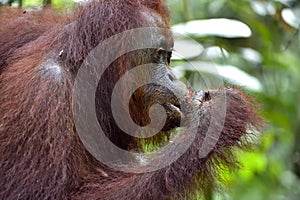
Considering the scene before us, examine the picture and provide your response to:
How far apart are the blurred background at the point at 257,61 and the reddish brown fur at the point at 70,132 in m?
0.50

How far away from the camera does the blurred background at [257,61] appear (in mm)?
2865

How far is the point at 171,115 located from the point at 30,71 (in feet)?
1.39

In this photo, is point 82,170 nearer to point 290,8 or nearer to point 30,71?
point 30,71

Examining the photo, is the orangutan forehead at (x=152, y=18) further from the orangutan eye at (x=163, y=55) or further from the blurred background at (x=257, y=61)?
the blurred background at (x=257, y=61)

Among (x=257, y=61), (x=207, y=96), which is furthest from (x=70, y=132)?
(x=257, y=61)

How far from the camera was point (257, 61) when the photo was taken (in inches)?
132

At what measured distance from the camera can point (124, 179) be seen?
85.7 inches

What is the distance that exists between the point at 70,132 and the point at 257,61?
1430 mm

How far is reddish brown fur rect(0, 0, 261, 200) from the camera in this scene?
206 cm

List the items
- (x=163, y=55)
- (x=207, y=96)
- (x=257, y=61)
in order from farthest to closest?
(x=257, y=61) < (x=163, y=55) < (x=207, y=96)

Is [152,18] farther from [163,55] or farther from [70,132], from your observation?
[70,132]

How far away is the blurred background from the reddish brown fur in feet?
1.63

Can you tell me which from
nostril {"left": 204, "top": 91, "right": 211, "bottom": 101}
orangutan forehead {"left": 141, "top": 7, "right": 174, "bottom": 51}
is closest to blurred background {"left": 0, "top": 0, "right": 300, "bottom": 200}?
orangutan forehead {"left": 141, "top": 7, "right": 174, "bottom": 51}

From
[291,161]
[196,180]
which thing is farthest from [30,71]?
[291,161]
